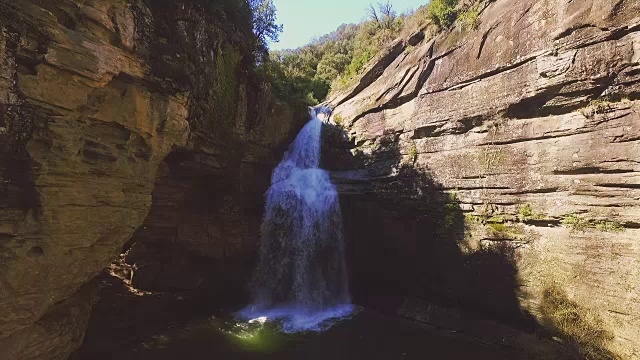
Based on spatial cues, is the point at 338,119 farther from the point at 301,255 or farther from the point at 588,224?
the point at 588,224

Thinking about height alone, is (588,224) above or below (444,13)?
below

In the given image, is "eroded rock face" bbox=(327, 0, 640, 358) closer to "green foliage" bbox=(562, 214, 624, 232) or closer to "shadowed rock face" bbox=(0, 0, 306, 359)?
"green foliage" bbox=(562, 214, 624, 232)

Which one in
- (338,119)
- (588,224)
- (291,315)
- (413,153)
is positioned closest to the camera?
(588,224)

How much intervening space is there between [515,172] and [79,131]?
1130cm

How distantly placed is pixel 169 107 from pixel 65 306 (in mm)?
5077

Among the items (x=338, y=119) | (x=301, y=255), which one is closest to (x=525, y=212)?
(x=301, y=255)

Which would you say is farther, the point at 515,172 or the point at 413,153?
the point at 413,153

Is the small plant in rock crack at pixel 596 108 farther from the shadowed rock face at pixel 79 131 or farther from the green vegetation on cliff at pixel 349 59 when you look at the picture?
the shadowed rock face at pixel 79 131

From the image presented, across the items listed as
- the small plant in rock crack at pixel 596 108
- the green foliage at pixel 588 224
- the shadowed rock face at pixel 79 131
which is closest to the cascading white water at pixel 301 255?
the shadowed rock face at pixel 79 131

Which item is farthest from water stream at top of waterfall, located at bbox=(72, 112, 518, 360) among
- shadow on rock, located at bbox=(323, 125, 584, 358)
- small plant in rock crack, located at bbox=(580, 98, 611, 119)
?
small plant in rock crack, located at bbox=(580, 98, 611, 119)

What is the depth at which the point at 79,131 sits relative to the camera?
7406mm

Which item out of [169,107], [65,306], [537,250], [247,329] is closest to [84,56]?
[169,107]

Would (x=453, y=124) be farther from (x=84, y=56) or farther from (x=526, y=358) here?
(x=84, y=56)

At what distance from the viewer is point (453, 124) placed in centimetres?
1323
